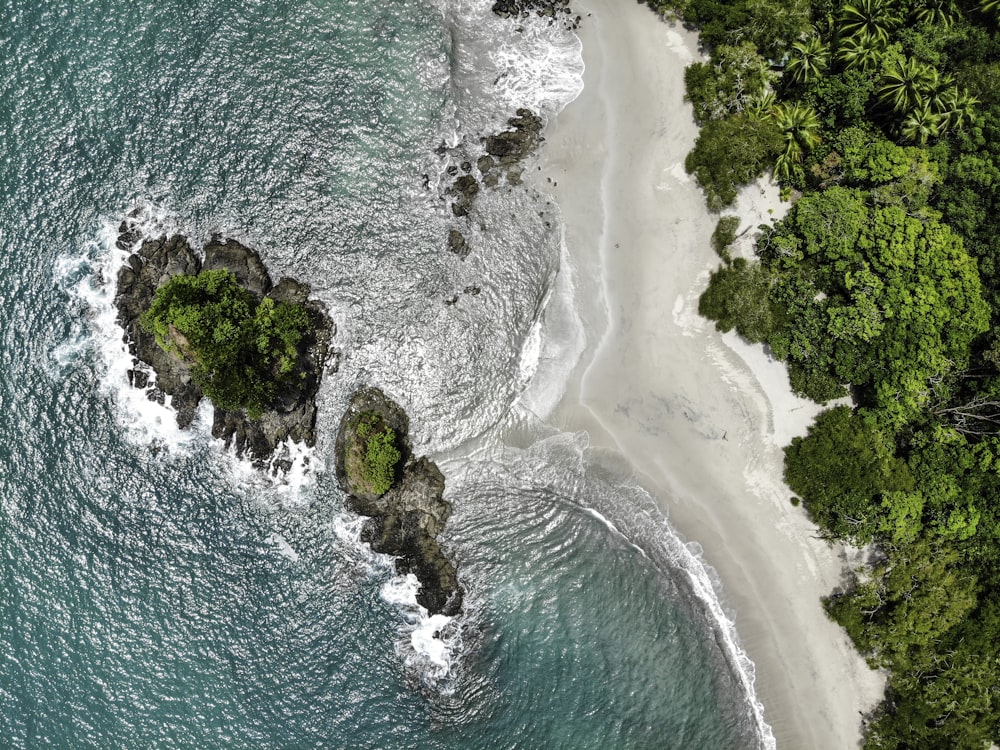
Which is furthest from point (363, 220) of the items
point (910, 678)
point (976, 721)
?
point (976, 721)

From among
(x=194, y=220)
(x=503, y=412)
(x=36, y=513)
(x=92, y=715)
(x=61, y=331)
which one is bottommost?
(x=92, y=715)

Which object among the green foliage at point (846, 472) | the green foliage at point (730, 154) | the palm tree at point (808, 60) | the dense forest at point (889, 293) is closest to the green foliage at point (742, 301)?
the dense forest at point (889, 293)

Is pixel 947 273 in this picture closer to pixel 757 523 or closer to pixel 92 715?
pixel 757 523

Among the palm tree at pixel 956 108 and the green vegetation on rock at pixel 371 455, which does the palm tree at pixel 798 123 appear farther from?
the green vegetation on rock at pixel 371 455

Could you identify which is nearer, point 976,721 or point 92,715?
point 976,721

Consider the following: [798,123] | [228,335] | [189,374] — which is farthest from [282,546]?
[798,123]

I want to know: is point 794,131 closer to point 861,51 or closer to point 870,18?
point 861,51

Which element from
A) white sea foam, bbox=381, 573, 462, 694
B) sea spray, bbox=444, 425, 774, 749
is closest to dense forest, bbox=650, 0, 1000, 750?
sea spray, bbox=444, 425, 774, 749
